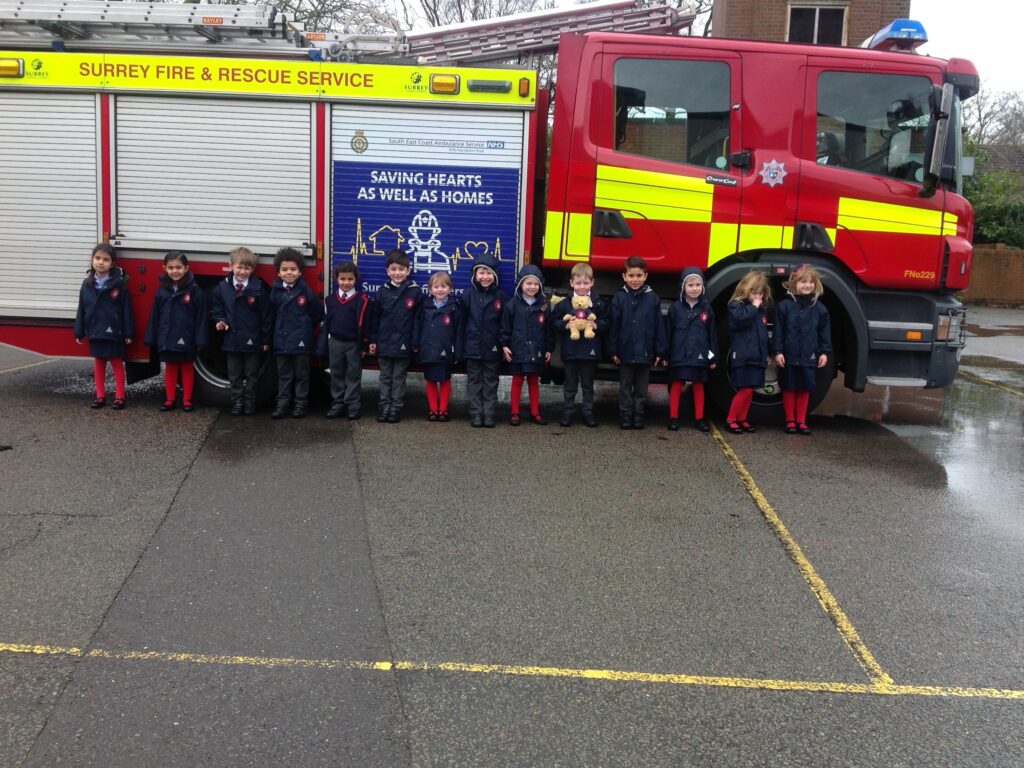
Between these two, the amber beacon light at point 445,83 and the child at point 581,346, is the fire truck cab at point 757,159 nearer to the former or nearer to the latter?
the child at point 581,346

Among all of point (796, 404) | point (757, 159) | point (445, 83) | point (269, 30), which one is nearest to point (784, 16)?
point (757, 159)

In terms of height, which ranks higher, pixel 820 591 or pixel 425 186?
pixel 425 186

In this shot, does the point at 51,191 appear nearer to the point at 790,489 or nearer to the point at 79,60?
the point at 79,60

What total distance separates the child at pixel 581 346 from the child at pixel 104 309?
3.41 m

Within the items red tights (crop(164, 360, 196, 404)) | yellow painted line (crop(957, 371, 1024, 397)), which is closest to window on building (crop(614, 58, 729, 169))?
red tights (crop(164, 360, 196, 404))

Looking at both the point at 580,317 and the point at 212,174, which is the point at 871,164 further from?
the point at 212,174

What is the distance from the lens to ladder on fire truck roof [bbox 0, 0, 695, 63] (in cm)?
751

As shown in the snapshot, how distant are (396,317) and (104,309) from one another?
2.29 metres

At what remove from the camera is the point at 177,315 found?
24.1 ft

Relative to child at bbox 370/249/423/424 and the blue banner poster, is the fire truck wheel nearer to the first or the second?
child at bbox 370/249/423/424

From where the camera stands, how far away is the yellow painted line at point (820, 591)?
362 centimetres

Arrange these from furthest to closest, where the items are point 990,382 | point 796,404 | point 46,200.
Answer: point 990,382 → point 796,404 → point 46,200

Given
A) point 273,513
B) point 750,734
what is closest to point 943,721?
point 750,734

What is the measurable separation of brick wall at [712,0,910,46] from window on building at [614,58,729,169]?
12687 millimetres
